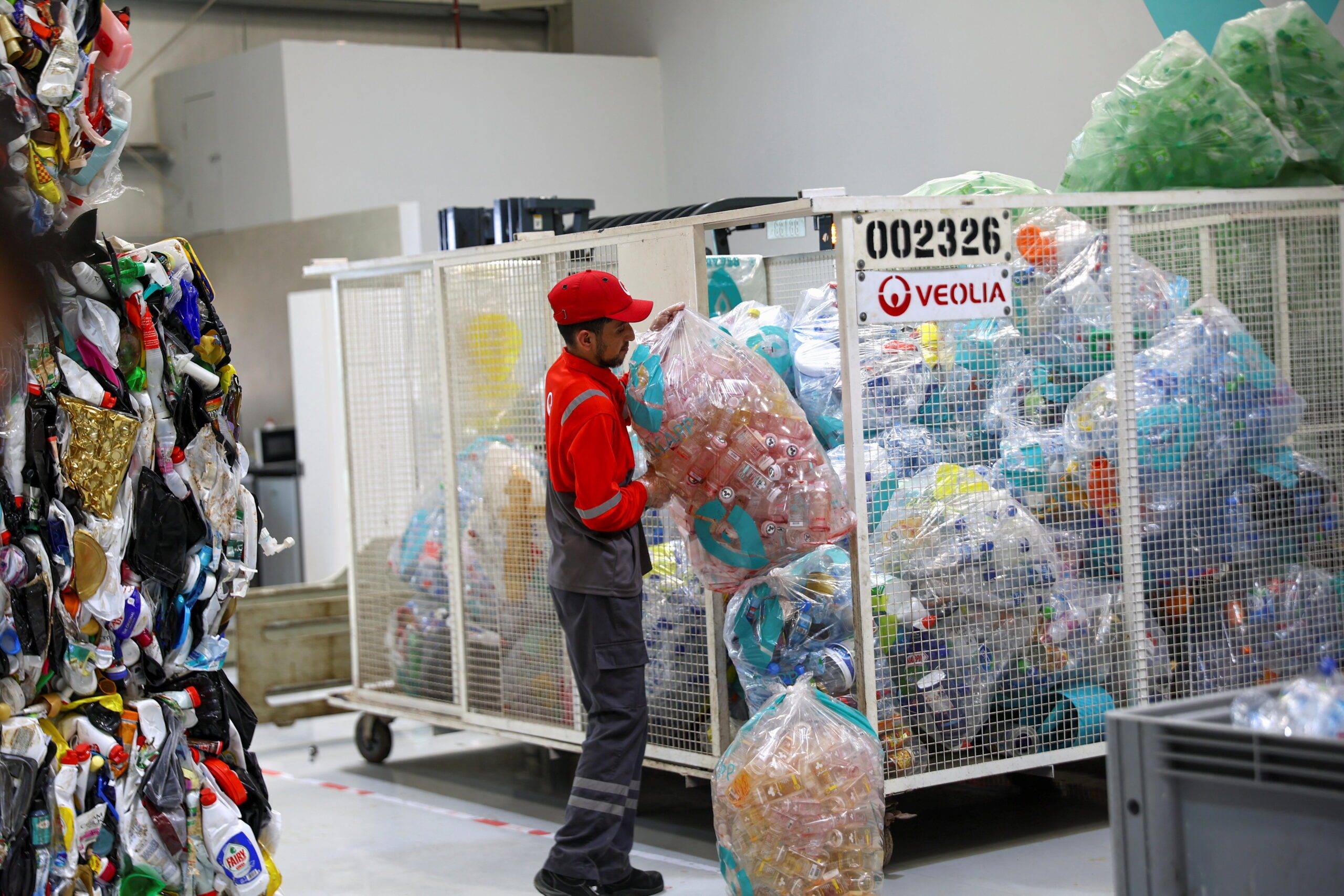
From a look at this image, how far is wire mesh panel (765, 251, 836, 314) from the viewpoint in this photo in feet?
18.8

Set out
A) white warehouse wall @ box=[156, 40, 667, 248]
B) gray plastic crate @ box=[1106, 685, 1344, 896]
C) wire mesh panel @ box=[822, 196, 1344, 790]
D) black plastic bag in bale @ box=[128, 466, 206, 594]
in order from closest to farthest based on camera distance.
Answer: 1. gray plastic crate @ box=[1106, 685, 1344, 896]
2. black plastic bag in bale @ box=[128, 466, 206, 594]
3. wire mesh panel @ box=[822, 196, 1344, 790]
4. white warehouse wall @ box=[156, 40, 667, 248]

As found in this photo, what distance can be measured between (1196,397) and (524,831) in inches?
106

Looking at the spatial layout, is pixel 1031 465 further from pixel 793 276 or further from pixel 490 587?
pixel 490 587

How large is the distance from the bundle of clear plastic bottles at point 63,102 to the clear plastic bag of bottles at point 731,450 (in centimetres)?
150

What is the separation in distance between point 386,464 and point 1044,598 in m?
2.89

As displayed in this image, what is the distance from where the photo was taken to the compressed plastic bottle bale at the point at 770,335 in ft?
15.5

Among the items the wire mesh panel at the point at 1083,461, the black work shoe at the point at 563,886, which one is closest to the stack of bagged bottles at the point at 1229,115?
the wire mesh panel at the point at 1083,461

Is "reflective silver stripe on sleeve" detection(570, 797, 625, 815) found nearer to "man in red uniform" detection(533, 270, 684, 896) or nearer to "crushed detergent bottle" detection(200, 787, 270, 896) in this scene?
"man in red uniform" detection(533, 270, 684, 896)

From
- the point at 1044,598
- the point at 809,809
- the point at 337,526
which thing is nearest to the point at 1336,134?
the point at 1044,598

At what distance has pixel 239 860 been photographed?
3.63 metres

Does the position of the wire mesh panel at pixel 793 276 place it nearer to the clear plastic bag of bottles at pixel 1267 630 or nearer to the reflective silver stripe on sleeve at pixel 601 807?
the clear plastic bag of bottles at pixel 1267 630

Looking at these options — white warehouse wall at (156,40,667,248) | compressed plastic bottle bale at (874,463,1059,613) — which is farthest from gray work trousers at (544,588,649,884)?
white warehouse wall at (156,40,667,248)

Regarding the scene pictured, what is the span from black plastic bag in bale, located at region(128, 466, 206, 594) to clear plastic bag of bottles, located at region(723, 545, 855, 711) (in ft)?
5.29

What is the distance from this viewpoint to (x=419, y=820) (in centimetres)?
546
